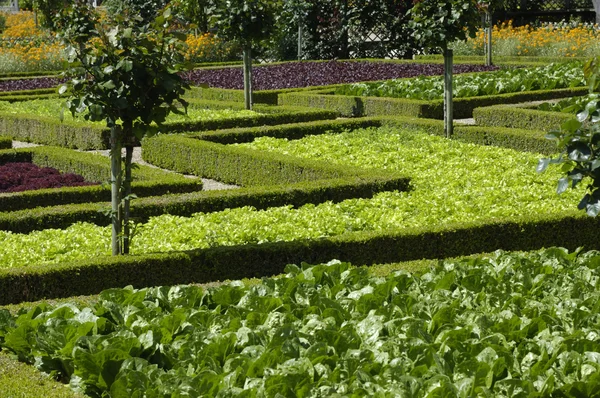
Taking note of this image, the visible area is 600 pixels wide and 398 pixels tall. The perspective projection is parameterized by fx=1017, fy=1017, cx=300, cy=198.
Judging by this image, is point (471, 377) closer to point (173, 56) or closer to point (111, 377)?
point (111, 377)

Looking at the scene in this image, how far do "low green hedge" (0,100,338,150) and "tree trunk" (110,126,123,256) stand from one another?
708 centimetres

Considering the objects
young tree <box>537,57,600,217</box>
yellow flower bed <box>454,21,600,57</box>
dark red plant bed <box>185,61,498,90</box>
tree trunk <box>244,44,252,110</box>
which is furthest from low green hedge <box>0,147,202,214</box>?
yellow flower bed <box>454,21,600,57</box>

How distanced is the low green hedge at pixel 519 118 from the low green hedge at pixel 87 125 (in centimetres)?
259

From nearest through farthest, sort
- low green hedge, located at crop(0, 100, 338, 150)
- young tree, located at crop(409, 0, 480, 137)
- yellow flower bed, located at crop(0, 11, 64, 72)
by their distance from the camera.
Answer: young tree, located at crop(409, 0, 480, 137) < low green hedge, located at crop(0, 100, 338, 150) < yellow flower bed, located at crop(0, 11, 64, 72)

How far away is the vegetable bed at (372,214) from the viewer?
8164 millimetres

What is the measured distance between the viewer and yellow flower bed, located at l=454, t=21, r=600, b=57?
2605 cm

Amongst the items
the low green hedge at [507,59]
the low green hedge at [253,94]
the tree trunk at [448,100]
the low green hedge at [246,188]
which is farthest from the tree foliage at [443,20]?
the low green hedge at [507,59]

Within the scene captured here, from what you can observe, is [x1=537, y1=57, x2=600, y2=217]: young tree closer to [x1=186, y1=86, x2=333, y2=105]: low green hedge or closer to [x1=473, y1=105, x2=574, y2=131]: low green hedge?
[x1=473, y1=105, x2=574, y2=131]: low green hedge

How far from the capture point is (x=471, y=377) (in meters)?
4.24

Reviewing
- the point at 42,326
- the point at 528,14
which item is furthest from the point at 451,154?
the point at 528,14

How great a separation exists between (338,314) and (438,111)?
479 inches

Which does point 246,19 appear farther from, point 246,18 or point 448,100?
point 448,100

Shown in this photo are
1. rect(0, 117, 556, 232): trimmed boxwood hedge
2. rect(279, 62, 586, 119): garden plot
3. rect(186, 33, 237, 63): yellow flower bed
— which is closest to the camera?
rect(0, 117, 556, 232): trimmed boxwood hedge

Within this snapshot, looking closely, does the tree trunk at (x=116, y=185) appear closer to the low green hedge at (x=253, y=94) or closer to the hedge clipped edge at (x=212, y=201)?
the hedge clipped edge at (x=212, y=201)
